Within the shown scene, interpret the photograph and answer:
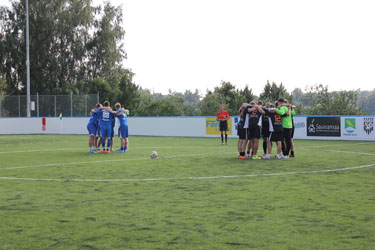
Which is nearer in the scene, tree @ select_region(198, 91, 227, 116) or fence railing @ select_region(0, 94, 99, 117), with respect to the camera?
fence railing @ select_region(0, 94, 99, 117)

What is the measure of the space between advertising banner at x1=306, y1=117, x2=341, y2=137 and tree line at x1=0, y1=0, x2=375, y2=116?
23085mm

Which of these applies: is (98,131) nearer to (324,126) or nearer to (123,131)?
(123,131)

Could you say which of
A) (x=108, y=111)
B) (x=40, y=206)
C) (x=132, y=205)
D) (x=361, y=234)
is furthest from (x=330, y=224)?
(x=108, y=111)

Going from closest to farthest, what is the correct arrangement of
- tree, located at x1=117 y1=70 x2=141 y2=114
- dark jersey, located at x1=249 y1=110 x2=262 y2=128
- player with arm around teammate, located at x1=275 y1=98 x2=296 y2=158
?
dark jersey, located at x1=249 y1=110 x2=262 y2=128
player with arm around teammate, located at x1=275 y1=98 x2=296 y2=158
tree, located at x1=117 y1=70 x2=141 y2=114

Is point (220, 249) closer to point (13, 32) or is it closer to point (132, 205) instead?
point (132, 205)

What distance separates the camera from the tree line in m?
51.6

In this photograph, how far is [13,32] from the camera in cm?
5247

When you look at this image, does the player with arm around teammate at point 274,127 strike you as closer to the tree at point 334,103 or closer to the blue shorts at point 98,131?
the blue shorts at point 98,131

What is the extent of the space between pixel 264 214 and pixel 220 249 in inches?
67.0

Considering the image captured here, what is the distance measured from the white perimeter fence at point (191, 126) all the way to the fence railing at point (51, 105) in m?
2.20

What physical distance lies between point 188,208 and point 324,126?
21.1 meters

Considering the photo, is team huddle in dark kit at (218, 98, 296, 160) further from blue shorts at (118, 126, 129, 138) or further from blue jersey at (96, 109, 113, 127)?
blue jersey at (96, 109, 113, 127)

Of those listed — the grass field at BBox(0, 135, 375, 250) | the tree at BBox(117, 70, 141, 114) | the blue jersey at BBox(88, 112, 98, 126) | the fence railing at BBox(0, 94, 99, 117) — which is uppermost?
the tree at BBox(117, 70, 141, 114)

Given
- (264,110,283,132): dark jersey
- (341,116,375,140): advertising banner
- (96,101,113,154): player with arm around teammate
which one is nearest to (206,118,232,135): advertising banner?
(341,116,375,140): advertising banner
